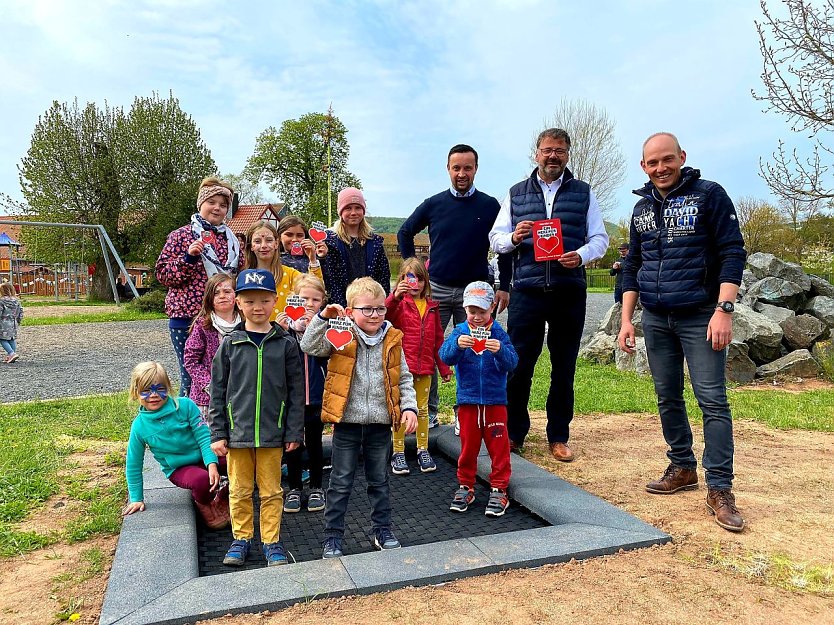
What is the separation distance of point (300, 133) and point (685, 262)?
44.7m

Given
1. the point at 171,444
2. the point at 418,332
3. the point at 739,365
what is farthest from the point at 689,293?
the point at 739,365

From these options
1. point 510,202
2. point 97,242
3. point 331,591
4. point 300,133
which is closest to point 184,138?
point 97,242

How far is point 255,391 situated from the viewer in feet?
10.6

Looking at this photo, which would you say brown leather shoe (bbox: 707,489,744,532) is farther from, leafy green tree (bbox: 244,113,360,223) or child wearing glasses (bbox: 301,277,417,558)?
leafy green tree (bbox: 244,113,360,223)

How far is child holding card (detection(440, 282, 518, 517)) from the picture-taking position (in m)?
3.95

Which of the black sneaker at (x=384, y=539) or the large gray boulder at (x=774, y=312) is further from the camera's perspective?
the large gray boulder at (x=774, y=312)

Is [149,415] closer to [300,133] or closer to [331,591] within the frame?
[331,591]

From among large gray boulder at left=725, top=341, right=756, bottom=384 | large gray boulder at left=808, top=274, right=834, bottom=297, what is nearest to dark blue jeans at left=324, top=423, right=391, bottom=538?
large gray boulder at left=725, top=341, right=756, bottom=384

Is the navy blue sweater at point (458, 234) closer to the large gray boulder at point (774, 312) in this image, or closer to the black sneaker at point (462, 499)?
the black sneaker at point (462, 499)

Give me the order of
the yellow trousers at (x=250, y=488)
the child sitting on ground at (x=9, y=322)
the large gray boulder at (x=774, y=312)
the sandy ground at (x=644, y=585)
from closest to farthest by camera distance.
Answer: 1. the sandy ground at (x=644, y=585)
2. the yellow trousers at (x=250, y=488)
3. the large gray boulder at (x=774, y=312)
4. the child sitting on ground at (x=9, y=322)

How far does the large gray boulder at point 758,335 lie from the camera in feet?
31.2

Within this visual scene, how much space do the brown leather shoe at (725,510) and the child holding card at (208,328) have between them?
3290 mm

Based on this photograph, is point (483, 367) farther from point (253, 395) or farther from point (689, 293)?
point (253, 395)

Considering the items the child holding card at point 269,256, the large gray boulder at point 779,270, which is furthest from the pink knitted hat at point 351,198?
the large gray boulder at point 779,270
